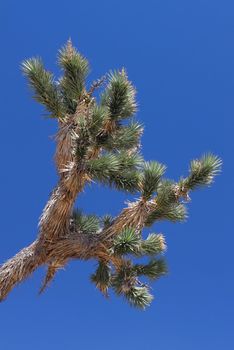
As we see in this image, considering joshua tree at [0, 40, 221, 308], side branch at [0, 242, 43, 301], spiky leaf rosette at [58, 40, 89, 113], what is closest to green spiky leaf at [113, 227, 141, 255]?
joshua tree at [0, 40, 221, 308]

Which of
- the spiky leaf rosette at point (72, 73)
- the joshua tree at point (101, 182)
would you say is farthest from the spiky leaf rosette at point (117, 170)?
the spiky leaf rosette at point (72, 73)

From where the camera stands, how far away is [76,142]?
8.42 meters

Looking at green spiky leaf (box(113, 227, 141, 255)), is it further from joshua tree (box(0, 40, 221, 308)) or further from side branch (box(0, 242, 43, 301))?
side branch (box(0, 242, 43, 301))

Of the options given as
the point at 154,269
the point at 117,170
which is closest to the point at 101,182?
the point at 117,170

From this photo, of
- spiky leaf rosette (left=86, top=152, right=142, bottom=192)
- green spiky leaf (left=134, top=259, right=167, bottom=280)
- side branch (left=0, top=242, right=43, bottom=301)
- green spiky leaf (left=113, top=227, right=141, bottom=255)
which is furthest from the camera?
side branch (left=0, top=242, right=43, bottom=301)

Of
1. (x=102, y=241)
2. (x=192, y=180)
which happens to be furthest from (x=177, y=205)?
(x=102, y=241)

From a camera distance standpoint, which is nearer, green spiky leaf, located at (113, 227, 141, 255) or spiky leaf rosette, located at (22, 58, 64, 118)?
green spiky leaf, located at (113, 227, 141, 255)

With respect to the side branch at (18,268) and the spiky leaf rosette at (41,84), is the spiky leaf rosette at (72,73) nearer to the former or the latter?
the spiky leaf rosette at (41,84)

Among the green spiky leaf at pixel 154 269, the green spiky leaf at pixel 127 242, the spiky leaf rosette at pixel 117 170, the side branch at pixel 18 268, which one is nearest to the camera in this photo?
the green spiky leaf at pixel 127 242

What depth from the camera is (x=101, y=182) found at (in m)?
8.52

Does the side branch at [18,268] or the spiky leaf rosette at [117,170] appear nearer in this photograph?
the spiky leaf rosette at [117,170]

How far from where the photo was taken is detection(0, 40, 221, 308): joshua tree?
8367 millimetres

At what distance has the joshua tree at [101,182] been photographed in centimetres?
837

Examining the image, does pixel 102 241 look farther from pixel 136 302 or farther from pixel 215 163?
pixel 215 163
